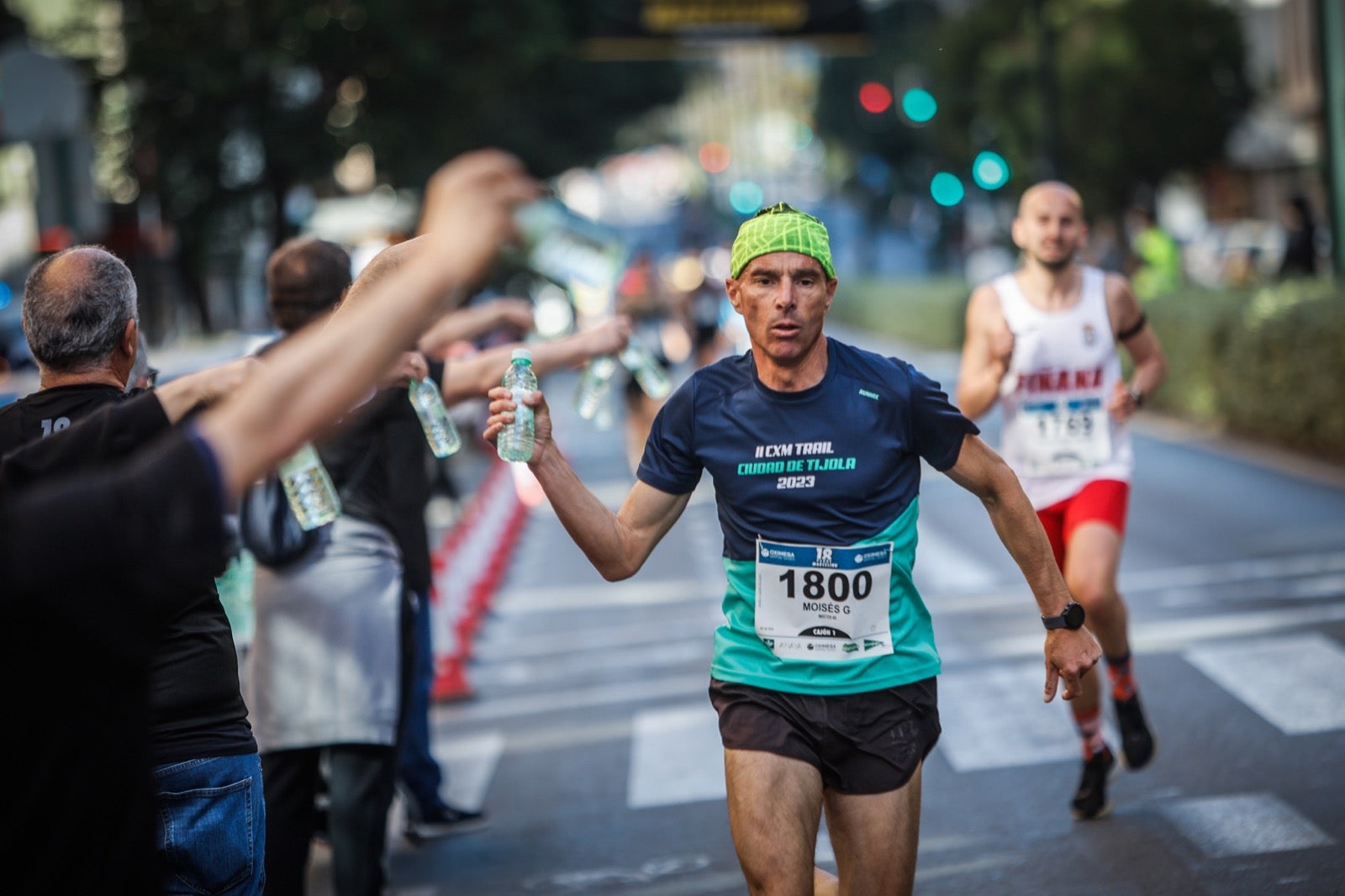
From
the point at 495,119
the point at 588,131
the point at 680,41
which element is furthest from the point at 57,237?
the point at 588,131

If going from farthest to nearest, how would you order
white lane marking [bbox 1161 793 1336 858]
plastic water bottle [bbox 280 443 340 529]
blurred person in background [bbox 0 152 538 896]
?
white lane marking [bbox 1161 793 1336 858]
plastic water bottle [bbox 280 443 340 529]
blurred person in background [bbox 0 152 538 896]

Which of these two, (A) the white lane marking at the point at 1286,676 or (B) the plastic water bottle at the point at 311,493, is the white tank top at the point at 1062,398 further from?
(B) the plastic water bottle at the point at 311,493

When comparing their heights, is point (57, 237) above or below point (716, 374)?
above

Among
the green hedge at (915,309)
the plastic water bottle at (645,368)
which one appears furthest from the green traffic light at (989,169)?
the plastic water bottle at (645,368)

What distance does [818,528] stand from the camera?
444 centimetres

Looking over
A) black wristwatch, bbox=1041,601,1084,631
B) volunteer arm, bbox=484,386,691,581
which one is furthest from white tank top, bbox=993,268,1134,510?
volunteer arm, bbox=484,386,691,581

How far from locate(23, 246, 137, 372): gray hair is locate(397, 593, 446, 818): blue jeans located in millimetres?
3220

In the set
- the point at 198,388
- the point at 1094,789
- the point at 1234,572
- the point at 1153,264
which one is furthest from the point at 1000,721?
the point at 1153,264

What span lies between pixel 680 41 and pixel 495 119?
6811 mm

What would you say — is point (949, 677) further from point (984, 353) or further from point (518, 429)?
point (518, 429)

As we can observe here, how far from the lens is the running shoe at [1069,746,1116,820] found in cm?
654

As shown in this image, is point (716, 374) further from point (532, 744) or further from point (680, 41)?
point (680, 41)

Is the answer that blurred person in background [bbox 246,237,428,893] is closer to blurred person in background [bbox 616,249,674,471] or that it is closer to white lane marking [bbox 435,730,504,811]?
blurred person in background [bbox 616,249,674,471]

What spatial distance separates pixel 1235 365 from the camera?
60.0 ft
